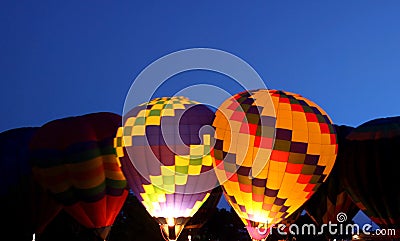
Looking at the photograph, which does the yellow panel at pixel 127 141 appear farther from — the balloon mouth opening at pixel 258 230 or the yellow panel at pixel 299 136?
the yellow panel at pixel 299 136

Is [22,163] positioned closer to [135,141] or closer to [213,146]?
[135,141]

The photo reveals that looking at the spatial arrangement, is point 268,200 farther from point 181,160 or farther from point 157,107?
point 157,107

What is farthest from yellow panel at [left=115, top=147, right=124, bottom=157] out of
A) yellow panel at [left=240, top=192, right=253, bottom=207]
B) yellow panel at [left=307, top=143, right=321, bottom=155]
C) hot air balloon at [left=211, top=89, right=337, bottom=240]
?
yellow panel at [left=307, top=143, right=321, bottom=155]

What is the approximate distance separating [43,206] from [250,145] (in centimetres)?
634

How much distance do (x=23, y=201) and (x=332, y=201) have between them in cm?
791

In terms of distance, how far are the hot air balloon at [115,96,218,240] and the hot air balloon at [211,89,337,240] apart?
0.51m

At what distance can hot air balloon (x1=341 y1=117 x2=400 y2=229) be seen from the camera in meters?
11.4

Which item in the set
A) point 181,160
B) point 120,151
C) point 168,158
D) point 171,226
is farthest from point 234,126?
point 120,151

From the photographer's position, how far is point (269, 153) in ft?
32.4

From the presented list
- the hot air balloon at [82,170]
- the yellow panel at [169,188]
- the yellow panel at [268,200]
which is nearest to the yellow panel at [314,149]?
the yellow panel at [268,200]

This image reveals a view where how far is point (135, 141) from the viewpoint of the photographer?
10898 mm

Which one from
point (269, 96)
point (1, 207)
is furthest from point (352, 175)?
point (1, 207)

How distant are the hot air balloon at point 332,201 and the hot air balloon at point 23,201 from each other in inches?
267
